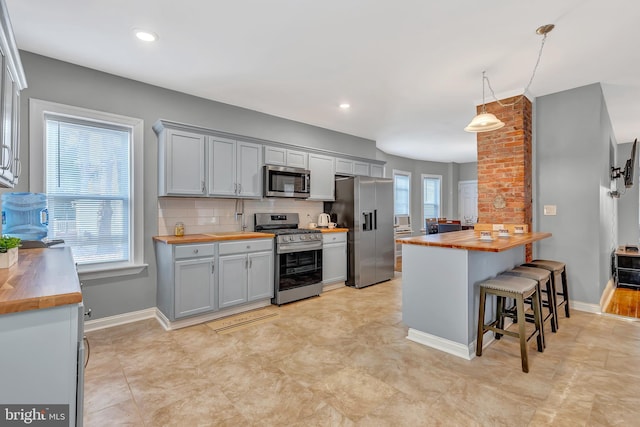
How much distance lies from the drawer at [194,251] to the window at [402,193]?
5637 mm

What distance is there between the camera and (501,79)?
340 cm

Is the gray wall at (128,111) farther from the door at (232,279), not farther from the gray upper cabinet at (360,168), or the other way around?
the gray upper cabinet at (360,168)

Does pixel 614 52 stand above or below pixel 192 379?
above

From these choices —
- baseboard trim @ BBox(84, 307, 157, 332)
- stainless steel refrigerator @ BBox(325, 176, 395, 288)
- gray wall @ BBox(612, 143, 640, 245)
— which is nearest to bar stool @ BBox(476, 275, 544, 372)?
stainless steel refrigerator @ BBox(325, 176, 395, 288)

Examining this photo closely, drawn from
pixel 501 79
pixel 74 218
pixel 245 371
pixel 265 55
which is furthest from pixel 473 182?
pixel 74 218

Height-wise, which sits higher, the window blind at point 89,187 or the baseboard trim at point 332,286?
the window blind at point 89,187

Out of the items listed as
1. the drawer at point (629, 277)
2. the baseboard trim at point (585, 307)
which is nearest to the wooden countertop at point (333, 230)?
the baseboard trim at point (585, 307)

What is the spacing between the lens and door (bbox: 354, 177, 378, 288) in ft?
15.9

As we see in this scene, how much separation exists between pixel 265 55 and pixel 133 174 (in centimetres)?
195

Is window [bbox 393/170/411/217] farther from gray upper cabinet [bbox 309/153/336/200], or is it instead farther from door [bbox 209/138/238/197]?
door [bbox 209/138/238/197]

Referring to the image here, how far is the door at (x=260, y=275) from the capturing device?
3699mm

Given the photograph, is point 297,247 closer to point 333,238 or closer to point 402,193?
point 333,238

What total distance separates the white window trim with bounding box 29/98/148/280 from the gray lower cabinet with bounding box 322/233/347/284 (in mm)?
2360

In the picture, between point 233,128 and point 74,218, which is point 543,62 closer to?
point 233,128
